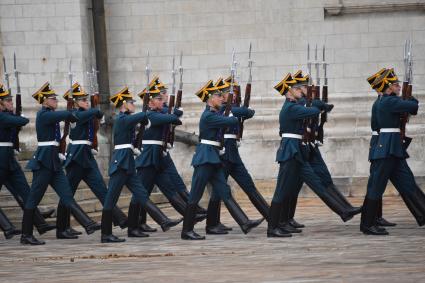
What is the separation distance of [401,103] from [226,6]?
26.5ft

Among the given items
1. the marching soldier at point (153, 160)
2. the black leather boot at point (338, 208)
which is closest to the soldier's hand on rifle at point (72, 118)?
the marching soldier at point (153, 160)

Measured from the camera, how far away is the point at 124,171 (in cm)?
1528

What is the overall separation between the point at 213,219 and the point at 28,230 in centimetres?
212

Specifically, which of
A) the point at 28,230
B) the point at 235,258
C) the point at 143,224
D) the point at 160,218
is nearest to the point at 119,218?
the point at 143,224

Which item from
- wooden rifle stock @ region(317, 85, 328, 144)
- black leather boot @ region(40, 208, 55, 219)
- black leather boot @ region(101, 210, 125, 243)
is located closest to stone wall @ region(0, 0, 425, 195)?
black leather boot @ region(40, 208, 55, 219)

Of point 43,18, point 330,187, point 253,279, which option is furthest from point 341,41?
point 253,279

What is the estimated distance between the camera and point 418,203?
1473 cm

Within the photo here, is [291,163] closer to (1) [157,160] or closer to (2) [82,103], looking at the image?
(1) [157,160]

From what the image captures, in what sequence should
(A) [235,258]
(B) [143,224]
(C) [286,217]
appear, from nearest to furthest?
(A) [235,258]
(C) [286,217]
(B) [143,224]

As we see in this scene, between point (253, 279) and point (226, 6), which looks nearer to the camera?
point (253, 279)

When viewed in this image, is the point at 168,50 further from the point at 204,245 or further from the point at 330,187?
the point at 204,245

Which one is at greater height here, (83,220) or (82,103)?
(82,103)

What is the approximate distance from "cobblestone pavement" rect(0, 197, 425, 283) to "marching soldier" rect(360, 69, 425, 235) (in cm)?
27

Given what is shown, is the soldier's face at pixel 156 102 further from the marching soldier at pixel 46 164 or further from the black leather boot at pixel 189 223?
the black leather boot at pixel 189 223
